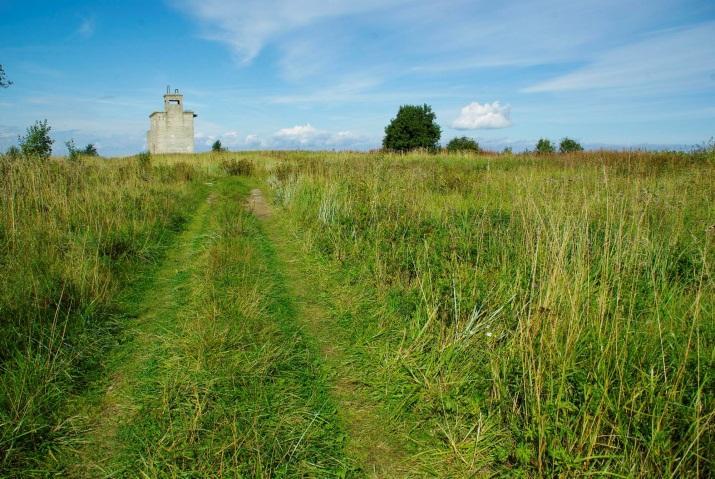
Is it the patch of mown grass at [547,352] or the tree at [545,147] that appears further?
the tree at [545,147]

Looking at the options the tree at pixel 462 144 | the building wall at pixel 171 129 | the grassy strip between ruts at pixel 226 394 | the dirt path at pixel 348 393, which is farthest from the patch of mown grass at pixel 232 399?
the building wall at pixel 171 129

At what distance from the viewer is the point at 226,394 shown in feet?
9.87

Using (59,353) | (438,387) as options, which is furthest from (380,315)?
(59,353)

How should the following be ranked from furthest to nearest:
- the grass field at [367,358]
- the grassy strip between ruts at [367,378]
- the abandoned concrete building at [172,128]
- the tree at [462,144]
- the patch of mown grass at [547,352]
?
1. the abandoned concrete building at [172,128]
2. the tree at [462,144]
3. the grassy strip between ruts at [367,378]
4. the grass field at [367,358]
5. the patch of mown grass at [547,352]

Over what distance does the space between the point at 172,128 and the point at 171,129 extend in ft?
0.51

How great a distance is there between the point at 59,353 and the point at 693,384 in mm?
4499

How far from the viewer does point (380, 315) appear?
4492 millimetres

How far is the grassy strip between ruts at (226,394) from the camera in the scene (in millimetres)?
2465

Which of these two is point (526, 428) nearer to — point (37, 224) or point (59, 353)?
point (59, 353)

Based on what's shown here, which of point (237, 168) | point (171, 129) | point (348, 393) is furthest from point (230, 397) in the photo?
point (171, 129)

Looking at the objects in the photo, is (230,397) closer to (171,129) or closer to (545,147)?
(545,147)

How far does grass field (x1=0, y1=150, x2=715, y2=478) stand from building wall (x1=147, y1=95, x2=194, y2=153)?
41.1 m

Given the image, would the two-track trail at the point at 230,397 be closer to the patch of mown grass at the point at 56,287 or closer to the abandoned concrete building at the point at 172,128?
the patch of mown grass at the point at 56,287

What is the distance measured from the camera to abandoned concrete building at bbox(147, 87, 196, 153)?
43.2 meters
